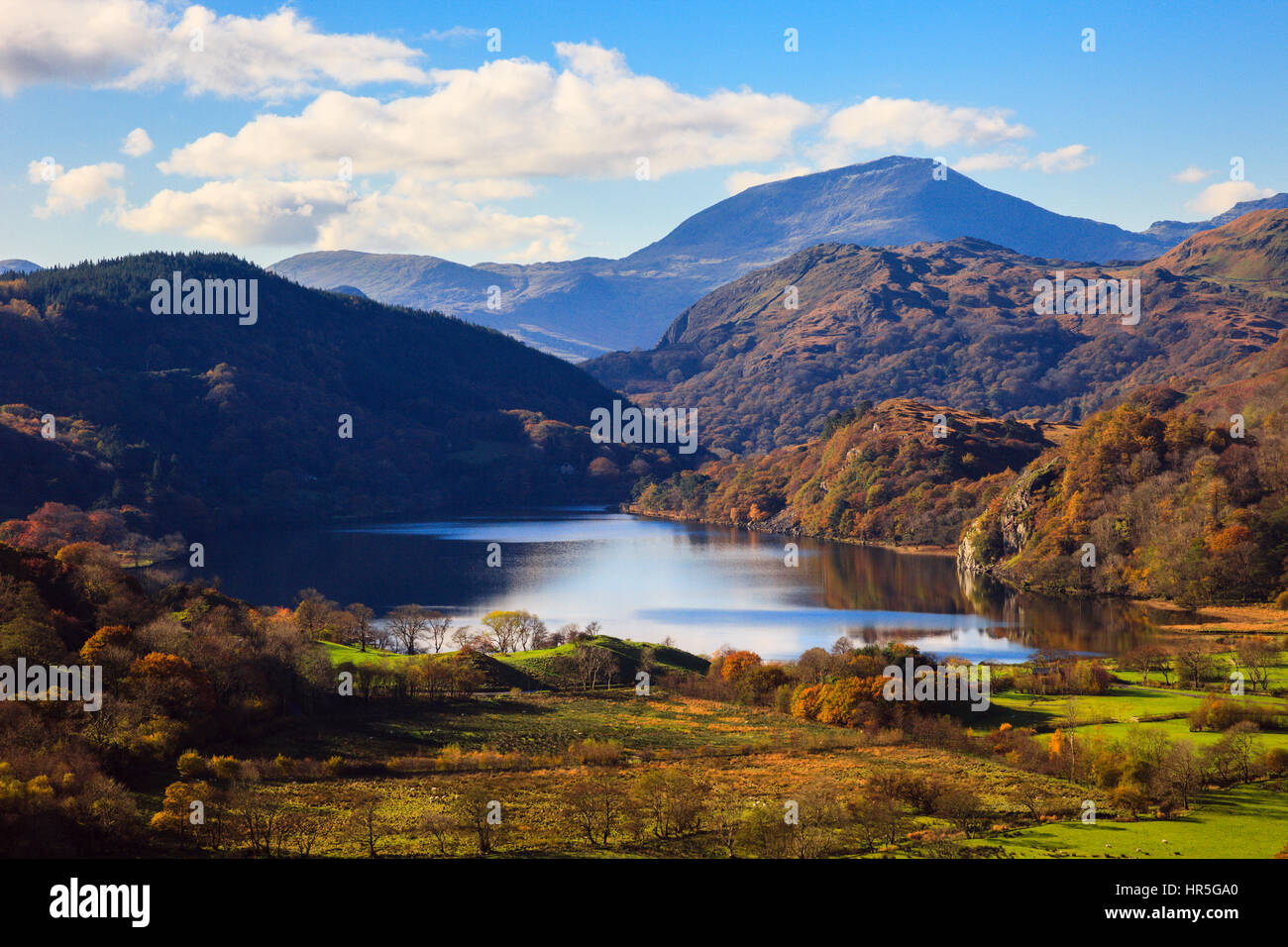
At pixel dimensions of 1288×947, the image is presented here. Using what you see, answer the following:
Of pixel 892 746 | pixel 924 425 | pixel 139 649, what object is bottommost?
pixel 892 746

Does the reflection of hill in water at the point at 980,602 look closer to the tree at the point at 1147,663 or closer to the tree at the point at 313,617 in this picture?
the tree at the point at 1147,663

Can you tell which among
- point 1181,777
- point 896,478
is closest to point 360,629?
point 1181,777

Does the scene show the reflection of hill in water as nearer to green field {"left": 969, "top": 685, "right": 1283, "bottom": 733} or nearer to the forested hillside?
the forested hillside

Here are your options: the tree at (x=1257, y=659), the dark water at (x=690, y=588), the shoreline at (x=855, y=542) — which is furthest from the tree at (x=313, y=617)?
the shoreline at (x=855, y=542)

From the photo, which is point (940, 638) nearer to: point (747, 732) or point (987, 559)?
point (747, 732)

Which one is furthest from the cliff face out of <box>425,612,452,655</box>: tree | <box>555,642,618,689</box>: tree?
<box>555,642,618,689</box>: tree

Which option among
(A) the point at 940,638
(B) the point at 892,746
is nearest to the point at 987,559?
(A) the point at 940,638
